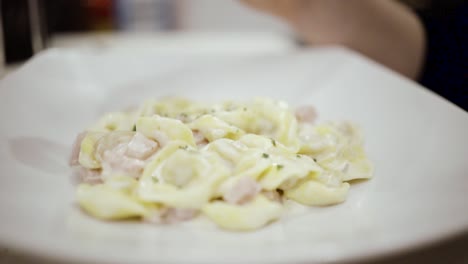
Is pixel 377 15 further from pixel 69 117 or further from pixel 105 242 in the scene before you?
pixel 105 242

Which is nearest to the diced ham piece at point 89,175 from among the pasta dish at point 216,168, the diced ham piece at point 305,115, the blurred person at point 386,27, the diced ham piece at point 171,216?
the pasta dish at point 216,168

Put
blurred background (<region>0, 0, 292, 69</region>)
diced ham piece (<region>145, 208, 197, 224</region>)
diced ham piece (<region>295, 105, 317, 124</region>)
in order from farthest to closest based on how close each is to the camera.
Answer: blurred background (<region>0, 0, 292, 69</region>) → diced ham piece (<region>295, 105, 317, 124</region>) → diced ham piece (<region>145, 208, 197, 224</region>)

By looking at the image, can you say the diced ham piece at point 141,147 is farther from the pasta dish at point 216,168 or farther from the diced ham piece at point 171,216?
the diced ham piece at point 171,216

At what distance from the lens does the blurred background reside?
2.92 m

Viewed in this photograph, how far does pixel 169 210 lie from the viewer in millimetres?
817

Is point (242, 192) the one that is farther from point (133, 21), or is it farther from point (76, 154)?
point (133, 21)

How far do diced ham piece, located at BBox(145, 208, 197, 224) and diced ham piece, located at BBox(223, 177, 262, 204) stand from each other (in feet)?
0.20

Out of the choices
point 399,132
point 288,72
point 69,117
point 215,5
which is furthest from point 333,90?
point 215,5

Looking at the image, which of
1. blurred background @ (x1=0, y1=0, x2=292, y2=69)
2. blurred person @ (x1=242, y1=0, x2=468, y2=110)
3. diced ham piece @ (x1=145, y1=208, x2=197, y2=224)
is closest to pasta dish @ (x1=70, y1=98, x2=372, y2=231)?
diced ham piece @ (x1=145, y1=208, x2=197, y2=224)

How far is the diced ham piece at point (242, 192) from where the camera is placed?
32.4 inches

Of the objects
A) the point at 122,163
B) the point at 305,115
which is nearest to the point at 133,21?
the point at 305,115

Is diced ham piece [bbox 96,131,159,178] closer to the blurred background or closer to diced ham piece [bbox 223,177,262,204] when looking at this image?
diced ham piece [bbox 223,177,262,204]

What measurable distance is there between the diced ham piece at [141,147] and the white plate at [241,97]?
131mm

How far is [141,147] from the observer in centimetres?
93
